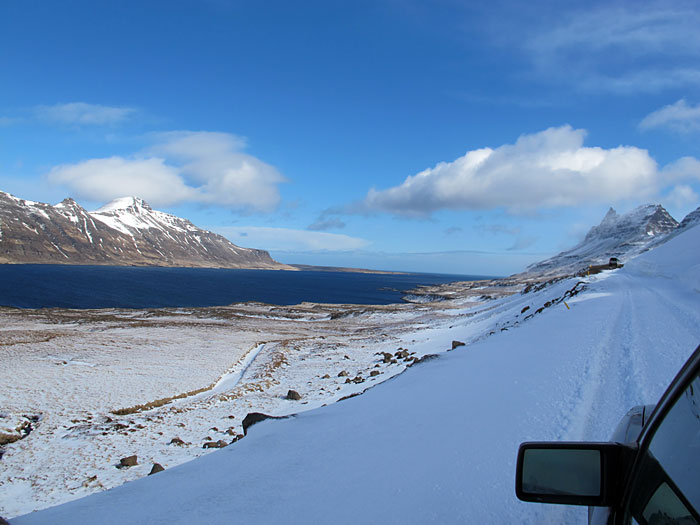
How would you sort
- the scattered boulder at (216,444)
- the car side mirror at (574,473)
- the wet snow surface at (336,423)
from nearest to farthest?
the car side mirror at (574,473) → the wet snow surface at (336,423) → the scattered boulder at (216,444)

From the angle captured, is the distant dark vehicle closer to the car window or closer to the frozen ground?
the car window

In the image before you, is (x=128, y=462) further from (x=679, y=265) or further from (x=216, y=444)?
(x=679, y=265)

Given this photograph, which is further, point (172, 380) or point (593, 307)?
point (172, 380)

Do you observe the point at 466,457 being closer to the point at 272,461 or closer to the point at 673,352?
the point at 272,461

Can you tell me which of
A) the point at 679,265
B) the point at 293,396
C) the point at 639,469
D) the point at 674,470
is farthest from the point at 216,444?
the point at 679,265

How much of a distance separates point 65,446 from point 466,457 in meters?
14.0

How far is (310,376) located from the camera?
73.3 ft

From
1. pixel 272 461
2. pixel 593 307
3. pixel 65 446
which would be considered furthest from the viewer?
pixel 593 307

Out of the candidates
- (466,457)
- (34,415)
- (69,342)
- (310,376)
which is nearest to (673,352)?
(466,457)

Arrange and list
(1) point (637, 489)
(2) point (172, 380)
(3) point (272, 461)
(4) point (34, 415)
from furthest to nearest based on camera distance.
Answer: (2) point (172, 380), (4) point (34, 415), (3) point (272, 461), (1) point (637, 489)

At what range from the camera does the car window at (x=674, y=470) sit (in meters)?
1.25

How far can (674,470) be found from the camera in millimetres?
1361

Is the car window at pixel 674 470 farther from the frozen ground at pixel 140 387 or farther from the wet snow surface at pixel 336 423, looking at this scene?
the frozen ground at pixel 140 387

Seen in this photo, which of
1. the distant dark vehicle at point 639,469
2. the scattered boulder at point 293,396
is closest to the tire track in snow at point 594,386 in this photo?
the distant dark vehicle at point 639,469
